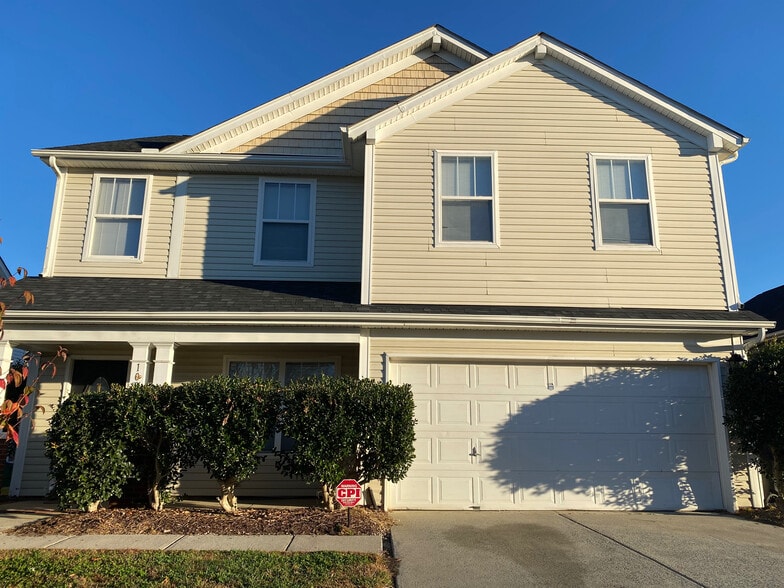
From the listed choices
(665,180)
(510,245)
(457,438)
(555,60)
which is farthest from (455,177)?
(457,438)

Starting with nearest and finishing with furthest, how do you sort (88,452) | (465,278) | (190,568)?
(190,568)
(88,452)
(465,278)

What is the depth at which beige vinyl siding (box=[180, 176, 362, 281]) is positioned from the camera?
32.7ft

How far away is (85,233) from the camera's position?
1002 cm

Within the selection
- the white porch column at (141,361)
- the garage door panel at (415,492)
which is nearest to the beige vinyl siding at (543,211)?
the garage door panel at (415,492)

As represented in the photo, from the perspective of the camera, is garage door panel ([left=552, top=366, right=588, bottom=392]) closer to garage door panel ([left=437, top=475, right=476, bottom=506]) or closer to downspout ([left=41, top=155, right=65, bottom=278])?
garage door panel ([left=437, top=475, right=476, bottom=506])

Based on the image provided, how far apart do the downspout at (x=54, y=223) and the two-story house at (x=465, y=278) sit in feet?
→ 0.12

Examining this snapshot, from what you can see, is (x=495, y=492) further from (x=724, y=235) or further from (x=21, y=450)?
(x=21, y=450)

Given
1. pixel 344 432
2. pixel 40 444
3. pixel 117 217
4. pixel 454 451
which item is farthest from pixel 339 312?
pixel 40 444

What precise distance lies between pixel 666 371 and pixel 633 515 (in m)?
2.17

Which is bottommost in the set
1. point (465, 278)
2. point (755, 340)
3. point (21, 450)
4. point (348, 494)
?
point (348, 494)

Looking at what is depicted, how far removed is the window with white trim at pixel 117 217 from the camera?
10023 mm

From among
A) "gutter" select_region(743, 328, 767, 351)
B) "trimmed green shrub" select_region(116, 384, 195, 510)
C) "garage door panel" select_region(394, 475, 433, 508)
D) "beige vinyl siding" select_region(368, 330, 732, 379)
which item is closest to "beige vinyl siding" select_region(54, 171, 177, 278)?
"trimmed green shrub" select_region(116, 384, 195, 510)

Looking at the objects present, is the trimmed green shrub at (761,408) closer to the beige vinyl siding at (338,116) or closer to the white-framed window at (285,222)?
the white-framed window at (285,222)

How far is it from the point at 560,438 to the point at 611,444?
741mm
